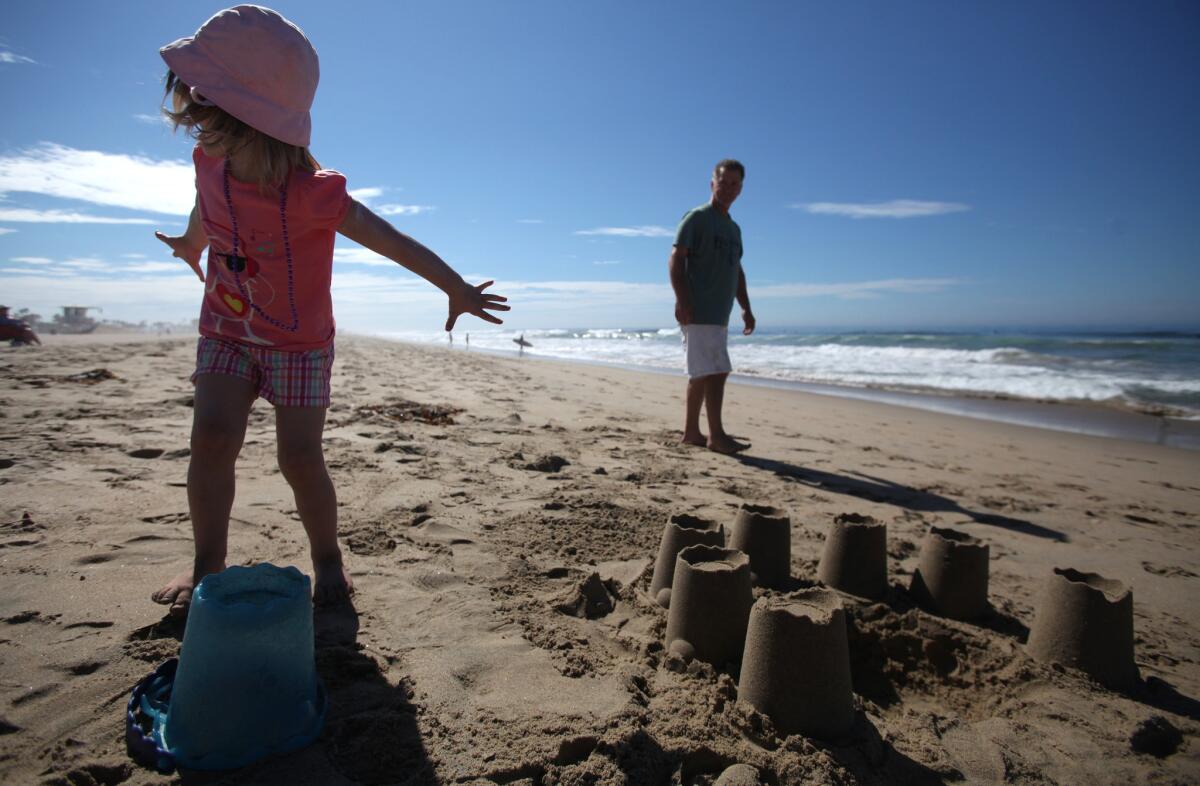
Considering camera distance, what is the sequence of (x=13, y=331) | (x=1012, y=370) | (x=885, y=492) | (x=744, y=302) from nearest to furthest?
(x=885, y=492)
(x=744, y=302)
(x=13, y=331)
(x=1012, y=370)

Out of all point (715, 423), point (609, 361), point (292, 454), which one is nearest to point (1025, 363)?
point (609, 361)

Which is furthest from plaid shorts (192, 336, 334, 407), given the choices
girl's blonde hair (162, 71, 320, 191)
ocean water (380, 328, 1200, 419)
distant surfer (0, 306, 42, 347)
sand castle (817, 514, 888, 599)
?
distant surfer (0, 306, 42, 347)

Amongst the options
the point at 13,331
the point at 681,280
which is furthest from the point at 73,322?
the point at 681,280

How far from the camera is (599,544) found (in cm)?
287

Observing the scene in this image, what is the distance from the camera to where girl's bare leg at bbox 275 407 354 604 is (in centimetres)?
199

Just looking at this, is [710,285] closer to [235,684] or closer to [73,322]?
[235,684]

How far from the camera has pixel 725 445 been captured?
5.00 meters

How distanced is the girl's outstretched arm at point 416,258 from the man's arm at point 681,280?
10.2 feet

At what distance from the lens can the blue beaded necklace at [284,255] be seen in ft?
6.11

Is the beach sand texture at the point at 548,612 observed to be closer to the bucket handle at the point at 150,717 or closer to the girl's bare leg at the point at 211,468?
the bucket handle at the point at 150,717

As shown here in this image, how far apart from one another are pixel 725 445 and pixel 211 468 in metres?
3.78

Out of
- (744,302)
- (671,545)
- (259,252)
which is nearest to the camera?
(259,252)

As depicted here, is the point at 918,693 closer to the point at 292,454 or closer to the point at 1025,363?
the point at 292,454

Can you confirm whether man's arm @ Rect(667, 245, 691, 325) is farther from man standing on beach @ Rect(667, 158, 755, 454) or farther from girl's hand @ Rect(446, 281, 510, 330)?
girl's hand @ Rect(446, 281, 510, 330)
